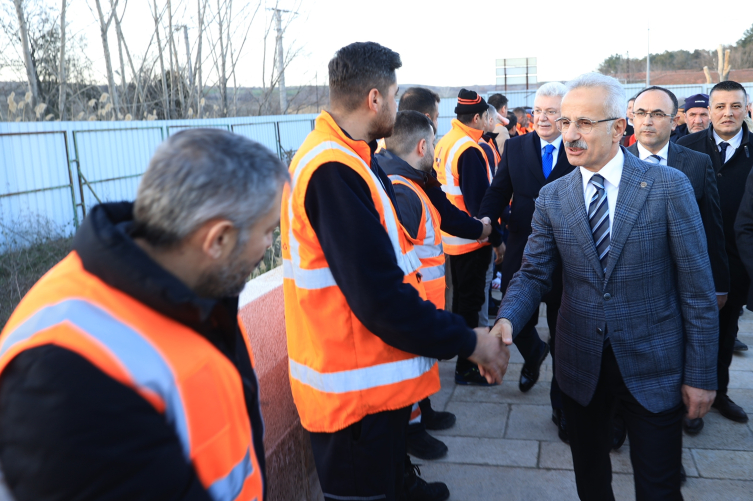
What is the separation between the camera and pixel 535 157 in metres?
4.17

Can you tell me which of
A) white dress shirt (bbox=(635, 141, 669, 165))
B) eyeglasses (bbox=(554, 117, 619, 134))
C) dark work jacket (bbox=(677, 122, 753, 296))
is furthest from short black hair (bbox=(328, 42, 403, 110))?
dark work jacket (bbox=(677, 122, 753, 296))

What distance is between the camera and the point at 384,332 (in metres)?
2.15

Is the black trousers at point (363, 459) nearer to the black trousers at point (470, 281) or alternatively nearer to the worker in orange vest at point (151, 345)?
the worker in orange vest at point (151, 345)

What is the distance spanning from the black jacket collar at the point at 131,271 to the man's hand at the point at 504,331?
1.55 metres

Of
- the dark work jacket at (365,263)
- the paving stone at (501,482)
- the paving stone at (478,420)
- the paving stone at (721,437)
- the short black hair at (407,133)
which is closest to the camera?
the dark work jacket at (365,263)

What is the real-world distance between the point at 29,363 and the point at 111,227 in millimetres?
261

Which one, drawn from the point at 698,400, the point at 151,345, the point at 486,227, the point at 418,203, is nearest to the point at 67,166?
the point at 486,227

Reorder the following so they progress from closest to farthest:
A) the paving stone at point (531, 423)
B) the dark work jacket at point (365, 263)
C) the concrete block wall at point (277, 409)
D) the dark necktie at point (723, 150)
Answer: the dark work jacket at point (365, 263) < the concrete block wall at point (277, 409) < the paving stone at point (531, 423) < the dark necktie at point (723, 150)

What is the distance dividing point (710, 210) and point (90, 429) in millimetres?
3214

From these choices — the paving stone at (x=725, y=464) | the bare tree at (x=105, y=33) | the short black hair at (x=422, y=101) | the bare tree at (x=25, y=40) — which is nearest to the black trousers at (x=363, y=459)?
the paving stone at (x=725, y=464)

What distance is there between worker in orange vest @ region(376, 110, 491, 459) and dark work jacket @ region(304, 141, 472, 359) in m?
0.96

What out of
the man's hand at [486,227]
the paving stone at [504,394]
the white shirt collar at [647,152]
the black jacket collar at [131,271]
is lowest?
the paving stone at [504,394]

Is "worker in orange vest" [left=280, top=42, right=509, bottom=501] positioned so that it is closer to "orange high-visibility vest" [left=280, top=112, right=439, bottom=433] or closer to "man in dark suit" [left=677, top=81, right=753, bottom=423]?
"orange high-visibility vest" [left=280, top=112, right=439, bottom=433]

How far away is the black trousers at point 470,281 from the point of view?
195 inches
